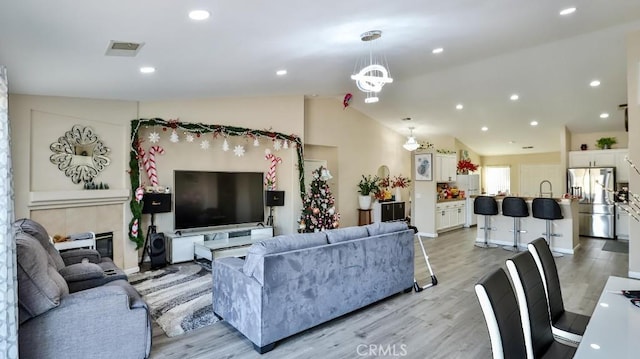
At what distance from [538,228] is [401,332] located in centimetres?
522

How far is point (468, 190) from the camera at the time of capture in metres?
10.5

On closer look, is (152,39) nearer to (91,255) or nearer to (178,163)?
(91,255)

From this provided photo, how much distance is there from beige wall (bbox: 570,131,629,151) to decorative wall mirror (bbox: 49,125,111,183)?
427 inches

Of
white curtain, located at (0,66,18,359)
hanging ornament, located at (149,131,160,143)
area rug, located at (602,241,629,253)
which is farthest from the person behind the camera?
area rug, located at (602,241,629,253)

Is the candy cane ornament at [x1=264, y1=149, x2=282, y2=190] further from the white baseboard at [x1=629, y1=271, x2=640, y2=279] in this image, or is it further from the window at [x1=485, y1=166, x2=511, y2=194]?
the window at [x1=485, y1=166, x2=511, y2=194]

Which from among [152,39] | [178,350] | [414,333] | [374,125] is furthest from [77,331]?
[374,125]

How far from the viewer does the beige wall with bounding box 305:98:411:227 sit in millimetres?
8398

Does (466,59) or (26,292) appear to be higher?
(466,59)

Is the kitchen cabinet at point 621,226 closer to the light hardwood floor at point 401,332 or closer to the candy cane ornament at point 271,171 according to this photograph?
the light hardwood floor at point 401,332

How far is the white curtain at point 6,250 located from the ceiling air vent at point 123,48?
3.58 ft

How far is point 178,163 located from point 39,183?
2002mm

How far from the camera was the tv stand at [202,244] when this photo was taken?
554cm

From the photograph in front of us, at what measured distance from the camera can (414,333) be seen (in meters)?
3.26

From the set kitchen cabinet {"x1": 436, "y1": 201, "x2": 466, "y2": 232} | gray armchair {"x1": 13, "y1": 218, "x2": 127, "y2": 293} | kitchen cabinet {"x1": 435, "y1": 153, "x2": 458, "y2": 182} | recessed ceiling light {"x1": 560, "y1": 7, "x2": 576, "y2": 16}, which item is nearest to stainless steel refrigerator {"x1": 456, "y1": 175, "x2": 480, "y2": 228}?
kitchen cabinet {"x1": 436, "y1": 201, "x2": 466, "y2": 232}
